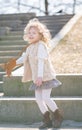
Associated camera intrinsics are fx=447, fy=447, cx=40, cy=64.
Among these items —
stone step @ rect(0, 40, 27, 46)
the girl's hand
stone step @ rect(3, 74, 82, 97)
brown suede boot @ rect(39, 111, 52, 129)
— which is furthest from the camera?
stone step @ rect(0, 40, 27, 46)

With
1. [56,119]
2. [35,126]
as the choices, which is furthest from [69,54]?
[56,119]

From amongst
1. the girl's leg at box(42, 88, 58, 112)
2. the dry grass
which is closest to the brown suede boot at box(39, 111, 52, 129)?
the girl's leg at box(42, 88, 58, 112)

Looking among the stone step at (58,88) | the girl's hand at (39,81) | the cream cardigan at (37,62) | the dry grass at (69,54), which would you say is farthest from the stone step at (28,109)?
the dry grass at (69,54)

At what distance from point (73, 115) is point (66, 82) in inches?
24.4

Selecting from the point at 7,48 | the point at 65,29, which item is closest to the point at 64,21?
the point at 65,29

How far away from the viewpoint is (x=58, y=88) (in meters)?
7.01

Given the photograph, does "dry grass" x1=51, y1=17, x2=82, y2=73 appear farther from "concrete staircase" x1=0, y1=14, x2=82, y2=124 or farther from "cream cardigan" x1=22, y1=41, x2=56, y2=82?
"cream cardigan" x1=22, y1=41, x2=56, y2=82

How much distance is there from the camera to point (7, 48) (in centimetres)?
1130

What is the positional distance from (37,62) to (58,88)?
3.78ft

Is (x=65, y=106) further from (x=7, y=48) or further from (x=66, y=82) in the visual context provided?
(x=7, y=48)

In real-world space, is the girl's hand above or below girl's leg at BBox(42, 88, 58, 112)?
above

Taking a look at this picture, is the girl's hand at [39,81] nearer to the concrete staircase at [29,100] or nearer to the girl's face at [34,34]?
the girl's face at [34,34]

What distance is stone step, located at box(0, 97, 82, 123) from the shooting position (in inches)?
259

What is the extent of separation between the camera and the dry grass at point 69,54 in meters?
8.00
